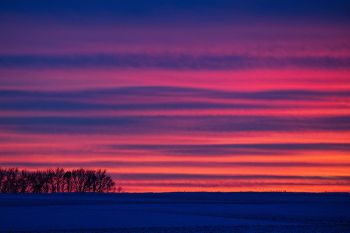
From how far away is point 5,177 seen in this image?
2598 inches
